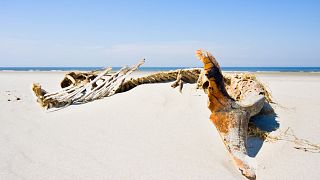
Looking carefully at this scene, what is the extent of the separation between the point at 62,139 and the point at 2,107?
2.84 m

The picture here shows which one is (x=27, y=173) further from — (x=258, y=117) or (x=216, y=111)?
(x=258, y=117)

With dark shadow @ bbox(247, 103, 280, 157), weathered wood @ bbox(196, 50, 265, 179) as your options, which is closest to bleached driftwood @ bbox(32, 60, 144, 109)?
dark shadow @ bbox(247, 103, 280, 157)

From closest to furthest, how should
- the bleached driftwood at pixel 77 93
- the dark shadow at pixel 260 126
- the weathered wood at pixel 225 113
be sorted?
the weathered wood at pixel 225 113
the dark shadow at pixel 260 126
the bleached driftwood at pixel 77 93

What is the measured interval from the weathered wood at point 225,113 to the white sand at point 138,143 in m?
0.15

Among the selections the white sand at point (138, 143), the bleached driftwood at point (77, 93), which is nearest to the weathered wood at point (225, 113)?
the white sand at point (138, 143)

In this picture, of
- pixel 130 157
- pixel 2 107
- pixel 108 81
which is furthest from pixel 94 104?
pixel 130 157

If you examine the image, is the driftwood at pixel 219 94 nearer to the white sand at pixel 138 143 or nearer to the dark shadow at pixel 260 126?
the dark shadow at pixel 260 126

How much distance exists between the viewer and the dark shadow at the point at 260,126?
12.5ft

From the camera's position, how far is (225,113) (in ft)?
12.2

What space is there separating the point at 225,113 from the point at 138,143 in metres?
1.01

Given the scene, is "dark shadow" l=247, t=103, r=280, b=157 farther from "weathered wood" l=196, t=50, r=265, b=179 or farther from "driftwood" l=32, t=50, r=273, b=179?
"weathered wood" l=196, t=50, r=265, b=179

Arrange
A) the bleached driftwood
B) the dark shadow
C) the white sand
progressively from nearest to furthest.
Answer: the white sand < the dark shadow < the bleached driftwood

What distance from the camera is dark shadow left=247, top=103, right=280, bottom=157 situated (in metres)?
3.82

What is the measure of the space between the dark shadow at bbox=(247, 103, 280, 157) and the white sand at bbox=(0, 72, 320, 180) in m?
0.08
